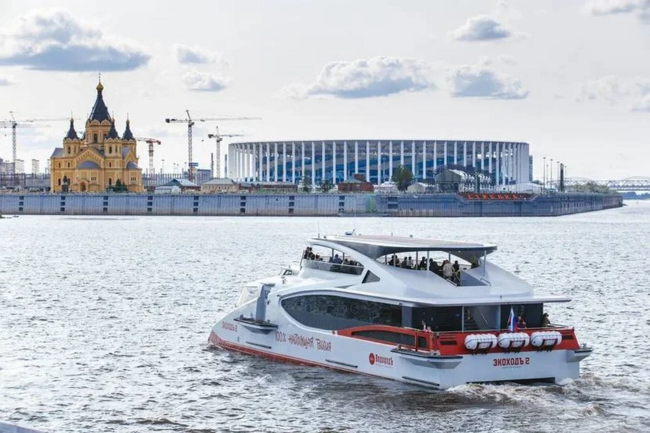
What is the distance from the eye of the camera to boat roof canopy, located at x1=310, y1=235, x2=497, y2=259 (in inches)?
1368

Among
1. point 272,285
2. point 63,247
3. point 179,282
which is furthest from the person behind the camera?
point 63,247

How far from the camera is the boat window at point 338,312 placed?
34156 millimetres

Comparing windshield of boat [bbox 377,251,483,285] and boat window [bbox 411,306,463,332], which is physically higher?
windshield of boat [bbox 377,251,483,285]

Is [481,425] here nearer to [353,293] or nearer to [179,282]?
[353,293]

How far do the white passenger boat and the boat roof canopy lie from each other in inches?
1.2

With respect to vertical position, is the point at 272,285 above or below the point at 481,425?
above

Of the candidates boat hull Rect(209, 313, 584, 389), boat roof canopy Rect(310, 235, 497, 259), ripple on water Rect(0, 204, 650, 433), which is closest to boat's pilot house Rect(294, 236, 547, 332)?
boat roof canopy Rect(310, 235, 497, 259)

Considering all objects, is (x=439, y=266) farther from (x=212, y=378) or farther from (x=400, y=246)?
(x=212, y=378)

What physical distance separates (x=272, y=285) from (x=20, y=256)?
6230cm

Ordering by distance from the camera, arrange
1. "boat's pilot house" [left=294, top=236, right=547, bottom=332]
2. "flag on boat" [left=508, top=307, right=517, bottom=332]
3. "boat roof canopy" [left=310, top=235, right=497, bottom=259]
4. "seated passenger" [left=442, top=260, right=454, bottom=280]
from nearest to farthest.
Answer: "flag on boat" [left=508, top=307, right=517, bottom=332], "boat's pilot house" [left=294, top=236, right=547, bottom=332], "seated passenger" [left=442, top=260, right=454, bottom=280], "boat roof canopy" [left=310, top=235, right=497, bottom=259]

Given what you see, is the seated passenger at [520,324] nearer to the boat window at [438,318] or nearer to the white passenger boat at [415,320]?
the white passenger boat at [415,320]

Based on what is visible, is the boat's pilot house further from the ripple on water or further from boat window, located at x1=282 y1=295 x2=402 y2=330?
the ripple on water

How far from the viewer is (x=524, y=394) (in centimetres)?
3234

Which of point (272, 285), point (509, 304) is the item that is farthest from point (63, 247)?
point (509, 304)
